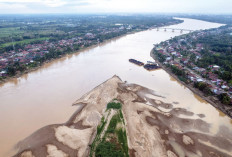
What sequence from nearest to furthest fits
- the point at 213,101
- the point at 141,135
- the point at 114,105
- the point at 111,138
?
the point at 111,138, the point at 141,135, the point at 114,105, the point at 213,101


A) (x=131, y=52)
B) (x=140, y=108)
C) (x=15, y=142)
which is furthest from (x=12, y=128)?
(x=131, y=52)

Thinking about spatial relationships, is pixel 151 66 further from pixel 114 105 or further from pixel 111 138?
pixel 111 138

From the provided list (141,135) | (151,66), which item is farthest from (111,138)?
(151,66)

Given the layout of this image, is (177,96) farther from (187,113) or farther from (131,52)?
(131,52)

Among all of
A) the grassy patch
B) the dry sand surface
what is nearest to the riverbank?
the dry sand surface

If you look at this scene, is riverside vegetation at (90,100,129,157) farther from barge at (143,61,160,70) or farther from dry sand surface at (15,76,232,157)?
barge at (143,61,160,70)

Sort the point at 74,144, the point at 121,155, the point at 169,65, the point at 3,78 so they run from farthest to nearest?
the point at 169,65 < the point at 3,78 < the point at 74,144 < the point at 121,155

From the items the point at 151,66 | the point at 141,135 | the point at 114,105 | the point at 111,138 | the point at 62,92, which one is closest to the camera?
the point at 111,138
